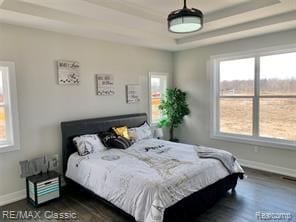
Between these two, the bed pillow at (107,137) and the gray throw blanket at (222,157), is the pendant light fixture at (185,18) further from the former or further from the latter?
the bed pillow at (107,137)

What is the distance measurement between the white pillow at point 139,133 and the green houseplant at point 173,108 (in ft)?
2.95

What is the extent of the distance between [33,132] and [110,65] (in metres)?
1.94

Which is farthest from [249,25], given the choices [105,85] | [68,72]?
[68,72]

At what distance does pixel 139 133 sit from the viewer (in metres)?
4.52

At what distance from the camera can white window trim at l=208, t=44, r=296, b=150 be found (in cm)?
412

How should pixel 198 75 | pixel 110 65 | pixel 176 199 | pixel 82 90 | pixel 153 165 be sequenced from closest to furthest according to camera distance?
1. pixel 176 199
2. pixel 153 165
3. pixel 82 90
4. pixel 110 65
5. pixel 198 75

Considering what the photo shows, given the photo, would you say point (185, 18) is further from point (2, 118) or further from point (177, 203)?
point (2, 118)

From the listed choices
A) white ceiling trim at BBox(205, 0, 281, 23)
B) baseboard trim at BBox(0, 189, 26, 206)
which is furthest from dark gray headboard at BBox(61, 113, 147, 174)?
white ceiling trim at BBox(205, 0, 281, 23)

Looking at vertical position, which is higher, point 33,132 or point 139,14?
point 139,14

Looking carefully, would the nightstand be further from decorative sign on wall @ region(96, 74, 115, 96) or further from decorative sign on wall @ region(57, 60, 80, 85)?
decorative sign on wall @ region(96, 74, 115, 96)

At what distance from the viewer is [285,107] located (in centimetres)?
419

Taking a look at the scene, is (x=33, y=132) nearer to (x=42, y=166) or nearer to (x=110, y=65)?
(x=42, y=166)

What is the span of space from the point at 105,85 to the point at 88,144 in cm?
134

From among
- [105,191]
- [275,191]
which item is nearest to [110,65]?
[105,191]
